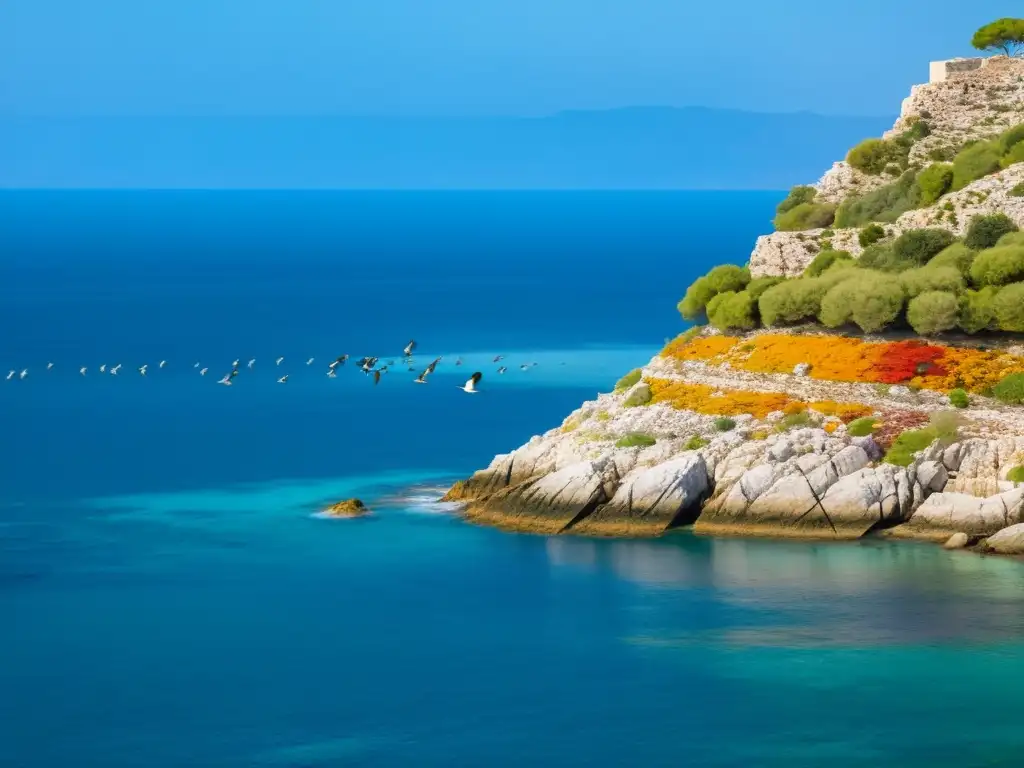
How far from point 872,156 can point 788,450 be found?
99.3 feet

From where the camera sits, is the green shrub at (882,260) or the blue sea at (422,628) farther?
the green shrub at (882,260)

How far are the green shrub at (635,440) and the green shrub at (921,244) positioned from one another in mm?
15317

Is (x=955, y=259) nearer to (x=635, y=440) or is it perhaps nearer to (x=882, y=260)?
(x=882, y=260)

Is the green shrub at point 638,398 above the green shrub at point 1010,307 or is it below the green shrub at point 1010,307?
below

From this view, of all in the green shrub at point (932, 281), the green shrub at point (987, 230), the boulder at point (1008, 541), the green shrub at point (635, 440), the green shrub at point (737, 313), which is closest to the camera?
the boulder at point (1008, 541)

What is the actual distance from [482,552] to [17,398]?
50.7 metres

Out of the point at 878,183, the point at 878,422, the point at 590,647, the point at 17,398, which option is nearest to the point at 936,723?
the point at 590,647

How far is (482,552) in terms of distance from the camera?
7069 cm

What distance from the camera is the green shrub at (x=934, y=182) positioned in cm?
8981

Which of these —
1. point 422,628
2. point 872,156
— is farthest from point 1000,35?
point 422,628

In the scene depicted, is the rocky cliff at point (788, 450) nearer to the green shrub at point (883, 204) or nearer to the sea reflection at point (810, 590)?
the sea reflection at point (810, 590)

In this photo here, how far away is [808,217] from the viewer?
Answer: 315 feet

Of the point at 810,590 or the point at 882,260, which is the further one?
the point at 882,260

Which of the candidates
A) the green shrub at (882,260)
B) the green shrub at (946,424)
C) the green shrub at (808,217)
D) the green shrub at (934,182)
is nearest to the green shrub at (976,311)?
the green shrub at (946,424)
